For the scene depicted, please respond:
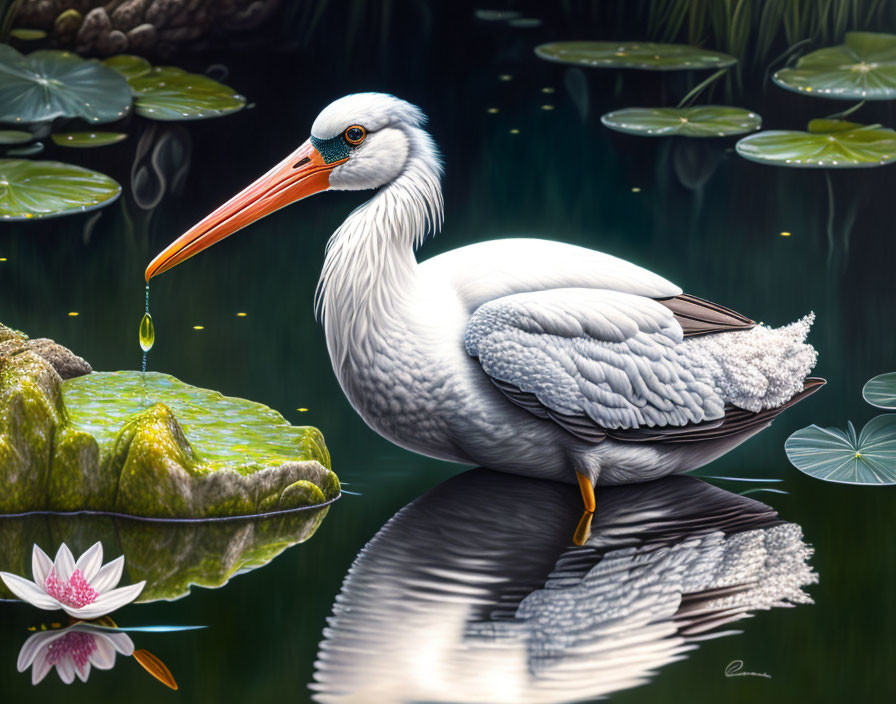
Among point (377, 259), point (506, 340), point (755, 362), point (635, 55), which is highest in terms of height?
point (377, 259)

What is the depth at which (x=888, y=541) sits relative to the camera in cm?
569

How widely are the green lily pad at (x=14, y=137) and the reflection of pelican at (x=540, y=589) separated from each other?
12.7ft

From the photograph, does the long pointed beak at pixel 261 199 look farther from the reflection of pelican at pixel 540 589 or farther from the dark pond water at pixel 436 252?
the reflection of pelican at pixel 540 589

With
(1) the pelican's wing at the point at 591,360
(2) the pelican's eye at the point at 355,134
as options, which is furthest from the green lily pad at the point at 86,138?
(1) the pelican's wing at the point at 591,360

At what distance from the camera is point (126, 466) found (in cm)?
544

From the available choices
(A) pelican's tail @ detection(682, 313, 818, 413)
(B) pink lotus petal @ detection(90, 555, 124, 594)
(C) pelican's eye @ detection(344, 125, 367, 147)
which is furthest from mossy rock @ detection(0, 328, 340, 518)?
(A) pelican's tail @ detection(682, 313, 818, 413)

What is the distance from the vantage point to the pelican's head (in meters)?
5.81

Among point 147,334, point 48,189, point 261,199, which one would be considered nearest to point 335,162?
point 261,199

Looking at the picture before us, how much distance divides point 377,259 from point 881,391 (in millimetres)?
2045

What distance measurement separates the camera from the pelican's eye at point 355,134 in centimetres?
583

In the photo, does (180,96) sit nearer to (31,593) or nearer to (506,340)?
(506,340)

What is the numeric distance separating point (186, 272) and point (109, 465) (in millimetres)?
2211

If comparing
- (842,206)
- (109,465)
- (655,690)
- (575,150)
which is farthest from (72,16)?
(655,690)

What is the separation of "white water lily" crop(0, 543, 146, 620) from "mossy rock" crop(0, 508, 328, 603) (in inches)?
12.5
